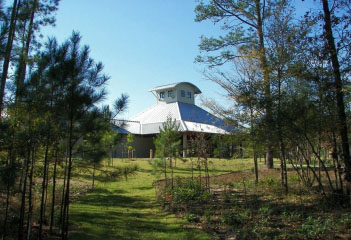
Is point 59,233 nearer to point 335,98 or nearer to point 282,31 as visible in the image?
point 335,98

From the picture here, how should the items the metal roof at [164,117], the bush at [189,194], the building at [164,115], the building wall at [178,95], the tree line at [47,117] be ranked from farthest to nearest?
1. the building wall at [178,95]
2. the building at [164,115]
3. the metal roof at [164,117]
4. the bush at [189,194]
5. the tree line at [47,117]

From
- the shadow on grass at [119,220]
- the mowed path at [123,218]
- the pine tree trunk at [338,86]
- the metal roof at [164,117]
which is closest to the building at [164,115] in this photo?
the metal roof at [164,117]

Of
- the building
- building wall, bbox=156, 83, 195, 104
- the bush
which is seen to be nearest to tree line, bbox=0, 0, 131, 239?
the bush

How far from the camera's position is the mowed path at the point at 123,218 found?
617 centimetres

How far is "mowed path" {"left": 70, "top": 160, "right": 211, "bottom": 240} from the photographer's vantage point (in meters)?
6.17

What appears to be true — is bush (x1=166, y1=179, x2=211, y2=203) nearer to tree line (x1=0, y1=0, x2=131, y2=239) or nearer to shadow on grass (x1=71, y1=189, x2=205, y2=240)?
shadow on grass (x1=71, y1=189, x2=205, y2=240)

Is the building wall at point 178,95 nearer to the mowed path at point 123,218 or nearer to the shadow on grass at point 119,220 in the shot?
the mowed path at point 123,218

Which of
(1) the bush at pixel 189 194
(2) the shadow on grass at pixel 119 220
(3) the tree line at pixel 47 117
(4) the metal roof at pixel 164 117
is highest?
(4) the metal roof at pixel 164 117

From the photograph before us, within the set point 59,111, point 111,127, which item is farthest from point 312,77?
point 59,111

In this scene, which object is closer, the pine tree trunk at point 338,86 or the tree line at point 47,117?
the tree line at point 47,117

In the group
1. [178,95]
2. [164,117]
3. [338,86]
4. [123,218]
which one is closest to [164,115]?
[164,117]

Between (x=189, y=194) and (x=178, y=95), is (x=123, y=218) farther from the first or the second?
(x=178, y=95)

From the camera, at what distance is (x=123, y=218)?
758 cm

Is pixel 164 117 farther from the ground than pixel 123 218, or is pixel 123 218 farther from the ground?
pixel 164 117
